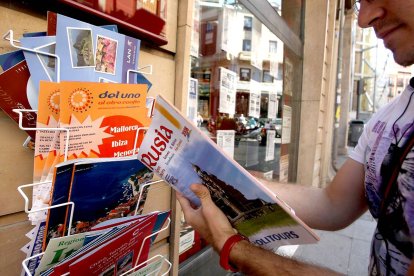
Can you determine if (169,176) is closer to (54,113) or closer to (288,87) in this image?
(54,113)

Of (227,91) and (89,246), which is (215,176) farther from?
(227,91)

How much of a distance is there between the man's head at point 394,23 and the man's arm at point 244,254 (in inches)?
28.1

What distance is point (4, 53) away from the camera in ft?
2.53

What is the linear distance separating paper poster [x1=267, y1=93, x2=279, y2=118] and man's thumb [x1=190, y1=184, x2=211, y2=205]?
260 centimetres

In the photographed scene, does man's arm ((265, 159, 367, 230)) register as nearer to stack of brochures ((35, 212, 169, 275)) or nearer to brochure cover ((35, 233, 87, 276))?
stack of brochures ((35, 212, 169, 275))

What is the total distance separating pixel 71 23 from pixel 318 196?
119cm

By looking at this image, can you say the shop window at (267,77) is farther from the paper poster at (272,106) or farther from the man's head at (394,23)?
the man's head at (394,23)

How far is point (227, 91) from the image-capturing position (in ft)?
7.76

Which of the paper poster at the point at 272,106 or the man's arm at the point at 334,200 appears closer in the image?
the man's arm at the point at 334,200

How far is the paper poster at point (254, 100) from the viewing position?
113 inches

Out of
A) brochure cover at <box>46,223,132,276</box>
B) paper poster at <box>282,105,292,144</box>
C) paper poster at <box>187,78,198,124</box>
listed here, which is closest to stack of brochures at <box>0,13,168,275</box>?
brochure cover at <box>46,223,132,276</box>

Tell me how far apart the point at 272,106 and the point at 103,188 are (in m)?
2.87

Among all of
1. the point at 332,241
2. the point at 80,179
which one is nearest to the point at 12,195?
the point at 80,179

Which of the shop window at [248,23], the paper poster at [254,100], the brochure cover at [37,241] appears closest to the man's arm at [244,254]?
the brochure cover at [37,241]
